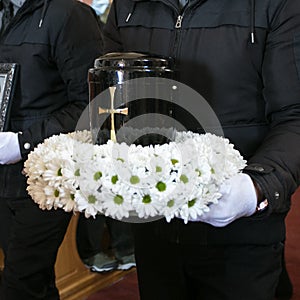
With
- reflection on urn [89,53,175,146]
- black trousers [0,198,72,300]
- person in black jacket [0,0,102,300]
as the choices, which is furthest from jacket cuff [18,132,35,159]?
reflection on urn [89,53,175,146]

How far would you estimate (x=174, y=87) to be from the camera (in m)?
0.91

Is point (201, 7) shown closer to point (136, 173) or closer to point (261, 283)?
point (136, 173)

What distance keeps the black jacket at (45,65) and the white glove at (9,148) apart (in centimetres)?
2

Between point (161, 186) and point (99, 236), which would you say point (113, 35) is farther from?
point (99, 236)

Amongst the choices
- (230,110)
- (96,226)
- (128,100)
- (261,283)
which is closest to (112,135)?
(128,100)

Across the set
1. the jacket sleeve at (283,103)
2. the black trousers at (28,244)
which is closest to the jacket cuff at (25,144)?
the black trousers at (28,244)

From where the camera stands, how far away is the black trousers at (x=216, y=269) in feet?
3.41

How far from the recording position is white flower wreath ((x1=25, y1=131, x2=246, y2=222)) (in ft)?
2.27

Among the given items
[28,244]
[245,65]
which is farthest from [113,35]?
[28,244]

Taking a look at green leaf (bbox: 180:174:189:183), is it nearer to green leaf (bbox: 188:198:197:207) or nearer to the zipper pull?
green leaf (bbox: 188:198:197:207)

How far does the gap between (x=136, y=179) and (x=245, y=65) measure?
407 mm

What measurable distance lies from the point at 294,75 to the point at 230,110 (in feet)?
0.49

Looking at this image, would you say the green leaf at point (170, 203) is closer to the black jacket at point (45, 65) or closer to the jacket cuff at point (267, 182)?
the jacket cuff at point (267, 182)

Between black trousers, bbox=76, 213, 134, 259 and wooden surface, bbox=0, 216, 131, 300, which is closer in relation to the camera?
wooden surface, bbox=0, 216, 131, 300
